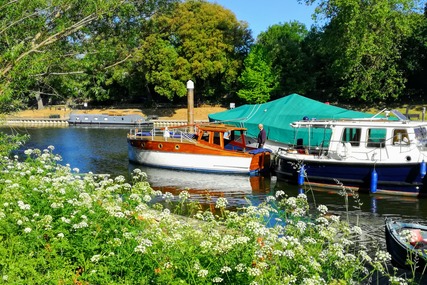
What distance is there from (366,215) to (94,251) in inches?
513

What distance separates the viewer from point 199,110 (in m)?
66.9

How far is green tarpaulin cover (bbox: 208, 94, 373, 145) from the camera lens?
27548 mm

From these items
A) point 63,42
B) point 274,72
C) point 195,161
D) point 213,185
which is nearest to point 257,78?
point 274,72

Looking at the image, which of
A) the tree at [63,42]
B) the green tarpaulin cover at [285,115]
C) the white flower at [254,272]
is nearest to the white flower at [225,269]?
the white flower at [254,272]

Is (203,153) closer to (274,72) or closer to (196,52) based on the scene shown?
(274,72)

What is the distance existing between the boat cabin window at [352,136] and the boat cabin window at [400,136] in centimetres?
147

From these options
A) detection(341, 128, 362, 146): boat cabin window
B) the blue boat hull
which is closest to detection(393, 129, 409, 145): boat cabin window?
the blue boat hull

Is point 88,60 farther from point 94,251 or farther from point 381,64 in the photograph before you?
point 381,64

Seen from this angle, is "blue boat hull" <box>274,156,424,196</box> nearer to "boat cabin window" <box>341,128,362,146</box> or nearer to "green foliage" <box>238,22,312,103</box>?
"boat cabin window" <box>341,128,362,146</box>

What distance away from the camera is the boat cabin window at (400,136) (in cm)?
2069

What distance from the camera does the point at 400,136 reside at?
68.1 feet

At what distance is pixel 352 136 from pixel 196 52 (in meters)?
44.7

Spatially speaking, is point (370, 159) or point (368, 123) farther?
point (368, 123)

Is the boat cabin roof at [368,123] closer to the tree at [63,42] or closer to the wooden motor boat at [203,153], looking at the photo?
the wooden motor boat at [203,153]
